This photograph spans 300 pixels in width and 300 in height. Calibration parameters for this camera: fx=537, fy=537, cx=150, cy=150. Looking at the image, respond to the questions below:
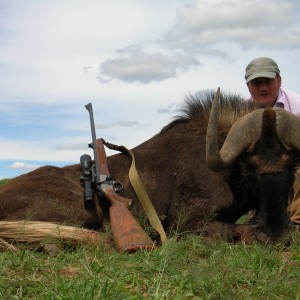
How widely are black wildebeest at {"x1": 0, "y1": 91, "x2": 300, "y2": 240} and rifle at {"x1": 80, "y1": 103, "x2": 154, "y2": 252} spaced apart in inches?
11.5

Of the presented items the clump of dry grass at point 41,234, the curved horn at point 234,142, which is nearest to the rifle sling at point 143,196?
the curved horn at point 234,142

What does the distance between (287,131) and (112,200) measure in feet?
6.81

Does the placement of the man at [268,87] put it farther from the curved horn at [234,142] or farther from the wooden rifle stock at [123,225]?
the wooden rifle stock at [123,225]

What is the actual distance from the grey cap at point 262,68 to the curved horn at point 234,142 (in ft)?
5.84

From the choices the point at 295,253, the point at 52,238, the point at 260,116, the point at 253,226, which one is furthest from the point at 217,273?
the point at 260,116

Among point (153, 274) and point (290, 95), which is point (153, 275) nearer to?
point (153, 274)

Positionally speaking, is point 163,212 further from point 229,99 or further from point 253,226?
point 229,99

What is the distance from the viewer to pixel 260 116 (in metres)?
6.08

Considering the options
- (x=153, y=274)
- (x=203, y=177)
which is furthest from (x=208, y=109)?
(x=153, y=274)

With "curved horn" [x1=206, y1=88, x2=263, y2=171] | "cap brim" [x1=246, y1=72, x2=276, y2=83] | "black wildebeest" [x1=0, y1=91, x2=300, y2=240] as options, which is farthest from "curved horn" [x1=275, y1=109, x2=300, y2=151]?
"cap brim" [x1=246, y1=72, x2=276, y2=83]

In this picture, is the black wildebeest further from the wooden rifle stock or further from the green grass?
the green grass

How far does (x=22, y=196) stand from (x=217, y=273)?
3.32 meters

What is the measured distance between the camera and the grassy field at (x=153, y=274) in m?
3.39

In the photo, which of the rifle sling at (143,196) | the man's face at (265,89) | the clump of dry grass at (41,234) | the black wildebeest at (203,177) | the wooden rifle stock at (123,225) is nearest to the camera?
the wooden rifle stock at (123,225)
